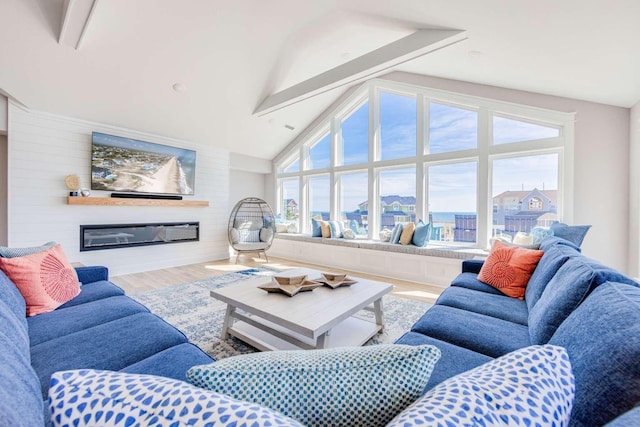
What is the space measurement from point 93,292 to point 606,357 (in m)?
2.79

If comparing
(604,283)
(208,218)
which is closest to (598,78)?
(604,283)

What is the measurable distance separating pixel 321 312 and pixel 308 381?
135cm

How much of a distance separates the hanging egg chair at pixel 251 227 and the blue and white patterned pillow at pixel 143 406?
4949 millimetres

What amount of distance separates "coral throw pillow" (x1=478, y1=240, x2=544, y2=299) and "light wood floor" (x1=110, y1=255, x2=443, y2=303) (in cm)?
119

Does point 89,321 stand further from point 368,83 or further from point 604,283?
point 368,83

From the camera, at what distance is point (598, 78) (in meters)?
2.77

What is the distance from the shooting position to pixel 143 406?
0.43 metres

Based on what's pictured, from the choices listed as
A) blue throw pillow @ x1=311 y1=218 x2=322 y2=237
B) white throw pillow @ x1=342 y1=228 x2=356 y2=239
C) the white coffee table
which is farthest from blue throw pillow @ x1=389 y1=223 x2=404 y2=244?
the white coffee table

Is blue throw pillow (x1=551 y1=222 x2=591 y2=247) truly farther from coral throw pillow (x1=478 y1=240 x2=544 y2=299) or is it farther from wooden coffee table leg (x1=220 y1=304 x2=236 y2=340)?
wooden coffee table leg (x1=220 y1=304 x2=236 y2=340)

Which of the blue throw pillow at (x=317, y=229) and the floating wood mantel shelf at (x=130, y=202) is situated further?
the blue throw pillow at (x=317, y=229)

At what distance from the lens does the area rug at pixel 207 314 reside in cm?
221

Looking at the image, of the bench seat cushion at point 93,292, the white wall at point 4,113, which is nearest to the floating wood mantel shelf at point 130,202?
the white wall at point 4,113

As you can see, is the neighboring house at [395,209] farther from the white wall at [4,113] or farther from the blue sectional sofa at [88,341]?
the white wall at [4,113]

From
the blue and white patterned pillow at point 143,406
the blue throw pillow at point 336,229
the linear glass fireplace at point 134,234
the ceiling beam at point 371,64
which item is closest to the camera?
the blue and white patterned pillow at point 143,406
